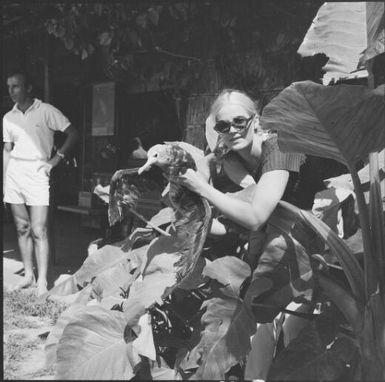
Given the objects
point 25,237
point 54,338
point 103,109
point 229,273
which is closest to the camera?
point 229,273

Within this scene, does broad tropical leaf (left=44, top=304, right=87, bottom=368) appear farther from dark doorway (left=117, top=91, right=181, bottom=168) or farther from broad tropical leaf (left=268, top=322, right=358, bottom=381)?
dark doorway (left=117, top=91, right=181, bottom=168)

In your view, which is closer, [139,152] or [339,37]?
[339,37]

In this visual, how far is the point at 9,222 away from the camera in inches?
359

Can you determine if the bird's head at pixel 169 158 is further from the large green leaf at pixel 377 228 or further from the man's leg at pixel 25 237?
the man's leg at pixel 25 237

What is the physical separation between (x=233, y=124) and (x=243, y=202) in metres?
0.36

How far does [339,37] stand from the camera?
2.33 m

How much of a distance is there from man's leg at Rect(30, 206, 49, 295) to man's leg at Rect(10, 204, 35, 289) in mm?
162

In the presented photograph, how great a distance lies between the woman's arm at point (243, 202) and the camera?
1934 millimetres

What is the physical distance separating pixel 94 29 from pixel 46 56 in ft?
3.44

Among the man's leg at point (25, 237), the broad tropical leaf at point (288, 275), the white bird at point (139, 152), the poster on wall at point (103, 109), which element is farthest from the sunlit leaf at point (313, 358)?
the poster on wall at point (103, 109)

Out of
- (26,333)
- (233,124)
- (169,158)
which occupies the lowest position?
(26,333)

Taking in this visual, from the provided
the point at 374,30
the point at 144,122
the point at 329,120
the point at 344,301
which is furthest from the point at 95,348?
the point at 144,122

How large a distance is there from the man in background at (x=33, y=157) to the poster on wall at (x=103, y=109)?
1.88 meters

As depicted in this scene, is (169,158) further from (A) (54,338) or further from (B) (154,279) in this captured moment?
(A) (54,338)
